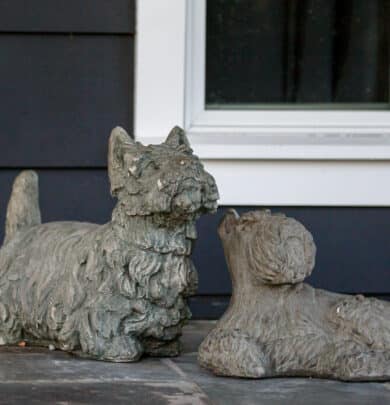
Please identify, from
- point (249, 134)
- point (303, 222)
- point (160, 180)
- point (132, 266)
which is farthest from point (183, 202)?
point (303, 222)

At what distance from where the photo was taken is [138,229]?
11.0ft

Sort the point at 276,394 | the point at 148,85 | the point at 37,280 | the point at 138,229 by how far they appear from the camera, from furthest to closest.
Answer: the point at 148,85, the point at 37,280, the point at 138,229, the point at 276,394

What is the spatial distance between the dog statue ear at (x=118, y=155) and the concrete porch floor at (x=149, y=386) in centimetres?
51

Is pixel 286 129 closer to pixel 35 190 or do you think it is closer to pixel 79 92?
pixel 79 92

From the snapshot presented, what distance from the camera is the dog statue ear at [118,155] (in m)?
3.36

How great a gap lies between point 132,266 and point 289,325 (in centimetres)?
46

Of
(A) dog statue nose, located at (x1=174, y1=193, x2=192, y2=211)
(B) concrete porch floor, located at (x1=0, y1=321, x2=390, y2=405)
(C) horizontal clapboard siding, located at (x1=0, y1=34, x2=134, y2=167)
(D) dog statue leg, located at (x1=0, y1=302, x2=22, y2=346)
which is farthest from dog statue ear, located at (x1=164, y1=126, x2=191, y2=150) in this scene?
(C) horizontal clapboard siding, located at (x1=0, y1=34, x2=134, y2=167)

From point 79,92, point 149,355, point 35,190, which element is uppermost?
point 79,92

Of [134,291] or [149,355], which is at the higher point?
[134,291]

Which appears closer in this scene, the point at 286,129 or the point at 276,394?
the point at 276,394

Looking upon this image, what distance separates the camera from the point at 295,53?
4465 millimetres

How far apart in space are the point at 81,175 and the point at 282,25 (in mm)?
916

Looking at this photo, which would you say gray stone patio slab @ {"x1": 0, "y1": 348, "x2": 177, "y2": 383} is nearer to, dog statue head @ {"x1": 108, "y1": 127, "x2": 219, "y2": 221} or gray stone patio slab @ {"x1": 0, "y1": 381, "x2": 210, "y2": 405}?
gray stone patio slab @ {"x1": 0, "y1": 381, "x2": 210, "y2": 405}

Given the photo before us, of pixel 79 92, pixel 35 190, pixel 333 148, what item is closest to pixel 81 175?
pixel 79 92
